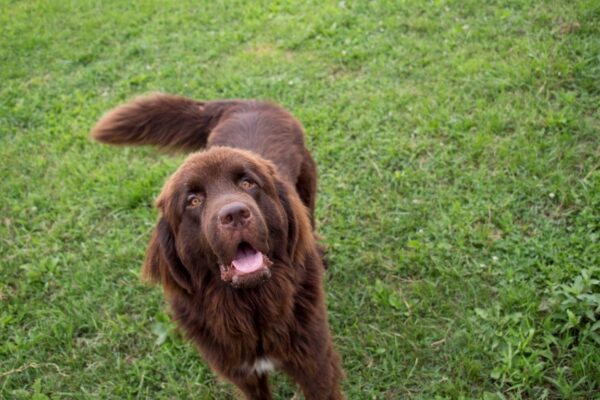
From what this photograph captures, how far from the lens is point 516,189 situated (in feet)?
13.1

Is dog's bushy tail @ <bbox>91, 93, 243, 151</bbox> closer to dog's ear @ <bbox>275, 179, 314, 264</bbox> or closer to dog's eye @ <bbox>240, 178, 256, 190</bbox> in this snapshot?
dog's ear @ <bbox>275, 179, 314, 264</bbox>

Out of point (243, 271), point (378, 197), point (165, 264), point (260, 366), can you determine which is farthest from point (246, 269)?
point (378, 197)

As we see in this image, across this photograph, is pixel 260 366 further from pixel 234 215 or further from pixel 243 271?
pixel 234 215

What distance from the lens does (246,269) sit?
90.4 inches

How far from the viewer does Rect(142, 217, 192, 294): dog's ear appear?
2.57 metres

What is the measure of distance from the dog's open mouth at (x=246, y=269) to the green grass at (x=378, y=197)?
127 centimetres

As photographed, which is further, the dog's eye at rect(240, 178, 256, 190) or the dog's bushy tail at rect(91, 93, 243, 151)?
the dog's bushy tail at rect(91, 93, 243, 151)

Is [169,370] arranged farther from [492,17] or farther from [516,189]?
[492,17]

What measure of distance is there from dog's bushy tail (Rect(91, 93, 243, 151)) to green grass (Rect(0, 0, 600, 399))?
3.46ft

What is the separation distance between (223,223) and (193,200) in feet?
1.14

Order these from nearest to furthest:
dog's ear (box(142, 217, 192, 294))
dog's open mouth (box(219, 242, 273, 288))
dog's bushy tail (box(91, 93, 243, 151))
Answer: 1. dog's open mouth (box(219, 242, 273, 288))
2. dog's ear (box(142, 217, 192, 294))
3. dog's bushy tail (box(91, 93, 243, 151))

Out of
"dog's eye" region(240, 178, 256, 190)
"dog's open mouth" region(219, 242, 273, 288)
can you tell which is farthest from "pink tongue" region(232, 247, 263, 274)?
"dog's eye" region(240, 178, 256, 190)

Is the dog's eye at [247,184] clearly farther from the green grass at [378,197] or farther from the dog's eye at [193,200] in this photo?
the green grass at [378,197]

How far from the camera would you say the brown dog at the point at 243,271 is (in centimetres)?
230
